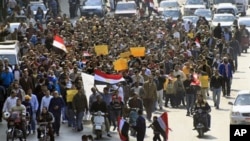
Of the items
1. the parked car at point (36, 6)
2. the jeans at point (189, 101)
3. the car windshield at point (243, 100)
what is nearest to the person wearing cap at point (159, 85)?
the jeans at point (189, 101)

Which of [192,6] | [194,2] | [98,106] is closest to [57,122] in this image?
[98,106]

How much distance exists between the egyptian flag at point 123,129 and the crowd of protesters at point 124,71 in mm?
1766

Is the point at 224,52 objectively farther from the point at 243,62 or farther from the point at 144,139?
the point at 144,139

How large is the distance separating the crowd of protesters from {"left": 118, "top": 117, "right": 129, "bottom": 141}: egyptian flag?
1766 millimetres

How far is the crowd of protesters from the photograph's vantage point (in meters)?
30.5

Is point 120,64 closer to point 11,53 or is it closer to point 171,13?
point 11,53

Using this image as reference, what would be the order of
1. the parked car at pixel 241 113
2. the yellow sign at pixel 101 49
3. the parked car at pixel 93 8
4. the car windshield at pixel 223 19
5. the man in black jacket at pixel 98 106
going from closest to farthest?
the man in black jacket at pixel 98 106
the parked car at pixel 241 113
the yellow sign at pixel 101 49
the car windshield at pixel 223 19
the parked car at pixel 93 8

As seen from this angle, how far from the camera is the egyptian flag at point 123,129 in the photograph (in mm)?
28078

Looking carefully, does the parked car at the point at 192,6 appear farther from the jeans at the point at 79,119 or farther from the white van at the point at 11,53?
the jeans at the point at 79,119

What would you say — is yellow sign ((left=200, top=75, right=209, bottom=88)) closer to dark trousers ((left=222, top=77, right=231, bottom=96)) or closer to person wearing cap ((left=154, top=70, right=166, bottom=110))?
person wearing cap ((left=154, top=70, right=166, bottom=110))

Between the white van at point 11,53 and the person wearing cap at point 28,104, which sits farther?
the white van at point 11,53

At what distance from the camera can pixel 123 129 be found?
2827 cm

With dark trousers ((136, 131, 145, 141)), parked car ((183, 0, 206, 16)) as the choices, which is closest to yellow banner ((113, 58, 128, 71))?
dark trousers ((136, 131, 145, 141))

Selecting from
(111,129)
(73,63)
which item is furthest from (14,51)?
(111,129)
